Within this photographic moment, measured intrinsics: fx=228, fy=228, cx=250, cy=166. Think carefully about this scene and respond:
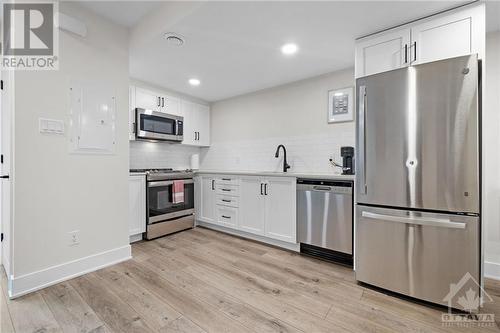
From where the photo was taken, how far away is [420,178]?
1725 mm

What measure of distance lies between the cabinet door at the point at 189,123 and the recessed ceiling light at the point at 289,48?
213 centimetres

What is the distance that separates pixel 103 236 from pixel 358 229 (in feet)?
8.06

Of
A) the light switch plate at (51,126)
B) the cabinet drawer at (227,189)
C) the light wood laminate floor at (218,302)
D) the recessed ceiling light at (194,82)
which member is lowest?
the light wood laminate floor at (218,302)

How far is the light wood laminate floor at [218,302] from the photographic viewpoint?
4.83 feet

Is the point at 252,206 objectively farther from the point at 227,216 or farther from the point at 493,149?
the point at 493,149

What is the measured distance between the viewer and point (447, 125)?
1633 mm

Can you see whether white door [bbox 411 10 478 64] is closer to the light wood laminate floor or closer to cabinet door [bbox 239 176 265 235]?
the light wood laminate floor

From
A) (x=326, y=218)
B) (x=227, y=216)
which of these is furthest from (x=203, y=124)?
(x=326, y=218)

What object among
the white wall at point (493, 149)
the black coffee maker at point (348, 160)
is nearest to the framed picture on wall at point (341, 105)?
the black coffee maker at point (348, 160)

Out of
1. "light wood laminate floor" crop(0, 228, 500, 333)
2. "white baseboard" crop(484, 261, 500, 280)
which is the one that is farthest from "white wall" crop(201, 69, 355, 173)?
"white baseboard" crop(484, 261, 500, 280)

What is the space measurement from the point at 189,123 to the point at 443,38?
3.46 m

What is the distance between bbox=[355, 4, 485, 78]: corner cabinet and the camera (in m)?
1.63

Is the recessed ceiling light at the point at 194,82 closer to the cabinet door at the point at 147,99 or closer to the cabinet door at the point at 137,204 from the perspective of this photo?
the cabinet door at the point at 147,99

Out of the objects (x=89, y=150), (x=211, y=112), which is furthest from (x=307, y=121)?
(x=89, y=150)
